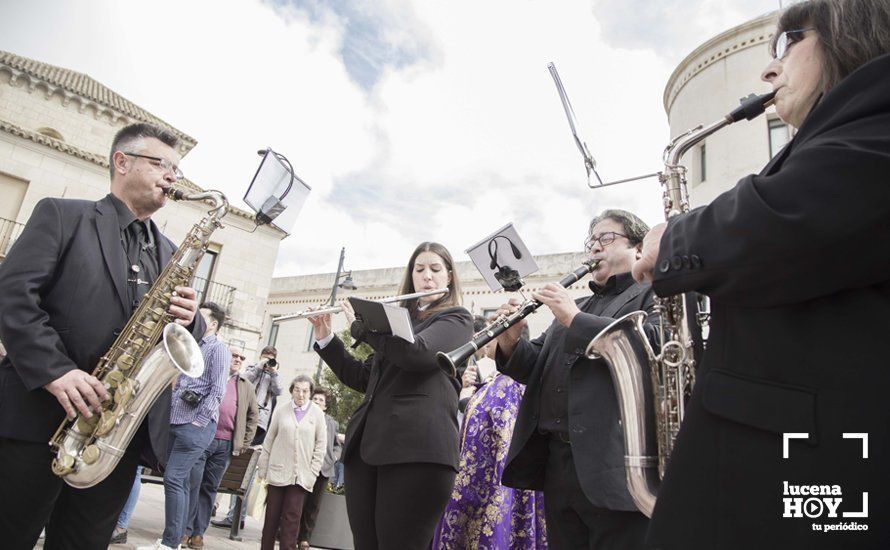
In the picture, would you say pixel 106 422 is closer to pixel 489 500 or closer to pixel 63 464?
pixel 63 464

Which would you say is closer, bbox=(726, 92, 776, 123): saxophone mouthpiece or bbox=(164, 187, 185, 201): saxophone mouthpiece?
bbox=(726, 92, 776, 123): saxophone mouthpiece

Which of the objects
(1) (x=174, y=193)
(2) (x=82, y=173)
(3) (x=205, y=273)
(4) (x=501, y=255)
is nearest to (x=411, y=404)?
(4) (x=501, y=255)

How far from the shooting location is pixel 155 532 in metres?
6.52

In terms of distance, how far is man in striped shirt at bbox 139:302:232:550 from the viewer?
5289 millimetres

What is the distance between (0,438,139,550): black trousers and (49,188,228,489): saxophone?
7 centimetres

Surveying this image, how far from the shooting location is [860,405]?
1.13m

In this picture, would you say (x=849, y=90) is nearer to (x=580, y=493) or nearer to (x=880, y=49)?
(x=880, y=49)

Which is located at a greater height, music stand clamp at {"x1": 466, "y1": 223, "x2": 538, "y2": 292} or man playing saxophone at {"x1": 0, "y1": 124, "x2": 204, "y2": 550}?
music stand clamp at {"x1": 466, "y1": 223, "x2": 538, "y2": 292}

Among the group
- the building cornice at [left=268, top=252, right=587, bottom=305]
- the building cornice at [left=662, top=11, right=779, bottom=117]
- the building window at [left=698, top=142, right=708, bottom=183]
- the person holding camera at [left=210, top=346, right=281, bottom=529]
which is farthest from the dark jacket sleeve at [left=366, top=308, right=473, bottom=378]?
the building cornice at [left=268, top=252, right=587, bottom=305]

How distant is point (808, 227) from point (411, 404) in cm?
216

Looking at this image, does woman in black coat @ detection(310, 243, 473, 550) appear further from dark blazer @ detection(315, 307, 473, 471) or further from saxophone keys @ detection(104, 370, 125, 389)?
Answer: saxophone keys @ detection(104, 370, 125, 389)

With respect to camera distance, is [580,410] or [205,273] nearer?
[580,410]

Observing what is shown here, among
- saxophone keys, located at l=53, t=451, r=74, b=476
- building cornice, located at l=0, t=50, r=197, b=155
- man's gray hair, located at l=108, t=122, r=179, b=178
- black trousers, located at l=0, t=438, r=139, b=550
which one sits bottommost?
black trousers, located at l=0, t=438, r=139, b=550

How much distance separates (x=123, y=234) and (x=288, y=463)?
14.4ft
